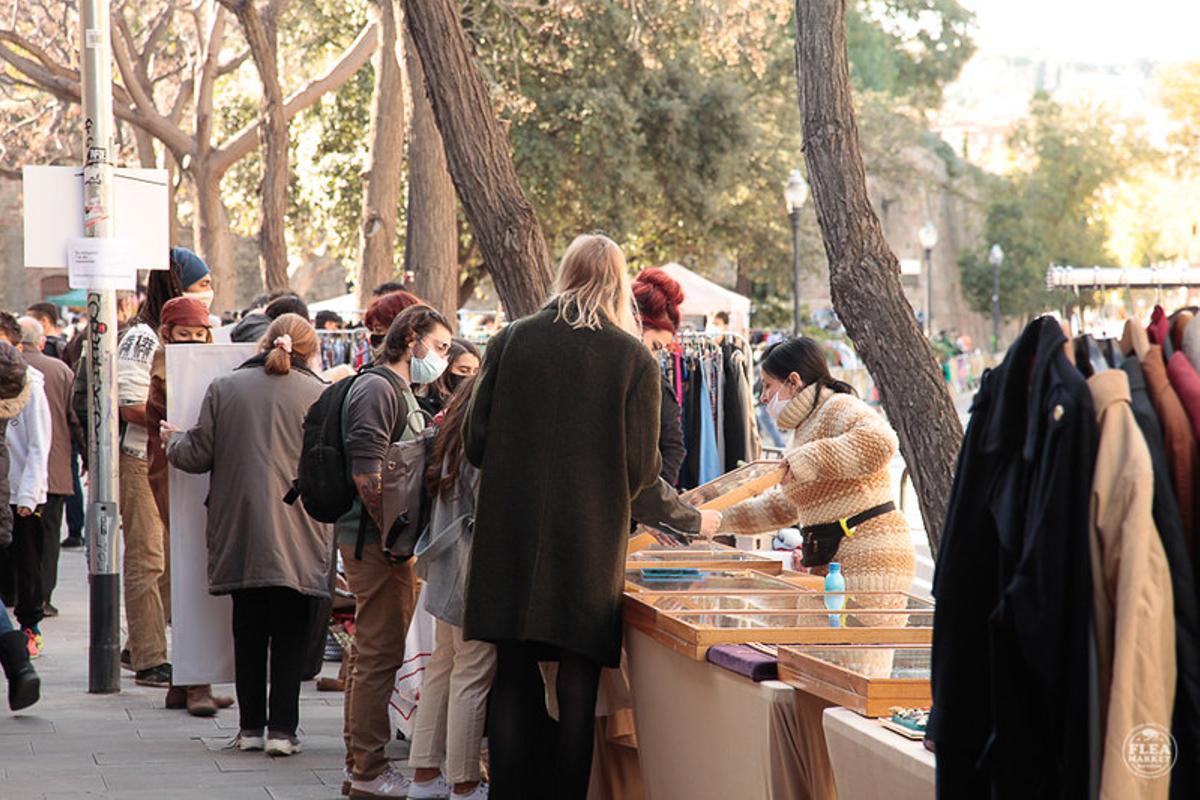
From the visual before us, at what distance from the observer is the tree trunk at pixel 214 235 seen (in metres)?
22.5

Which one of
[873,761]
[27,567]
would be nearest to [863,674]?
[873,761]

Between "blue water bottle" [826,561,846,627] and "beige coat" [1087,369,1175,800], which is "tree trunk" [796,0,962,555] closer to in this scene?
"blue water bottle" [826,561,846,627]

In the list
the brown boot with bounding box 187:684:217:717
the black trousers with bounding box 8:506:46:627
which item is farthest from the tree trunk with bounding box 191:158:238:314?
the brown boot with bounding box 187:684:217:717

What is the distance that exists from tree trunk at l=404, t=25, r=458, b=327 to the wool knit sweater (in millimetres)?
8895

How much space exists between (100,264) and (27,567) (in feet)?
6.59

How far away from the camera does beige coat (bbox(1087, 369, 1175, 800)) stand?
2.79 meters

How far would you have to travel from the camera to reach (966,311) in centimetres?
8212

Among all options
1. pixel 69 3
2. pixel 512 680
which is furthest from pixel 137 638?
pixel 69 3

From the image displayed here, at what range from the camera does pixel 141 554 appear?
9.03 metres

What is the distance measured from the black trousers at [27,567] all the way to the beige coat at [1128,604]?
8.06 m

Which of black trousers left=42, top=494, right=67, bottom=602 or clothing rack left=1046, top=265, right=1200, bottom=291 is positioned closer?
clothing rack left=1046, top=265, right=1200, bottom=291

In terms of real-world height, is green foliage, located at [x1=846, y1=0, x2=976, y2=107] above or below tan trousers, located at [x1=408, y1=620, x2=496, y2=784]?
above

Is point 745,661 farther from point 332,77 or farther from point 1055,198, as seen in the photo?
point 1055,198

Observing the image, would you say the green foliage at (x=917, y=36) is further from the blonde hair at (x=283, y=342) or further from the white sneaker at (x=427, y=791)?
the white sneaker at (x=427, y=791)
